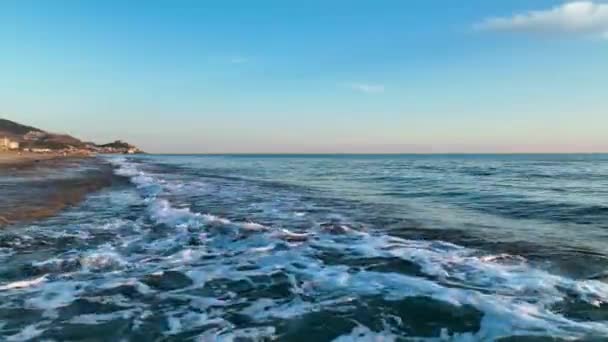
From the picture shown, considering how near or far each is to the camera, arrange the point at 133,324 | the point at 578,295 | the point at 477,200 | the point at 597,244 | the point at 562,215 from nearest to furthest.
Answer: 1. the point at 133,324
2. the point at 578,295
3. the point at 597,244
4. the point at 562,215
5. the point at 477,200

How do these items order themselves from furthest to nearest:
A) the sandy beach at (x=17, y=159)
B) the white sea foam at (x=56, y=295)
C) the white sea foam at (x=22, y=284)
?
the sandy beach at (x=17, y=159) → the white sea foam at (x=22, y=284) → the white sea foam at (x=56, y=295)

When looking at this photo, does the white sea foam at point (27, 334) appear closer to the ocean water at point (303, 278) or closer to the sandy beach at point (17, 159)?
the ocean water at point (303, 278)

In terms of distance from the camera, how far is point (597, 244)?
965cm

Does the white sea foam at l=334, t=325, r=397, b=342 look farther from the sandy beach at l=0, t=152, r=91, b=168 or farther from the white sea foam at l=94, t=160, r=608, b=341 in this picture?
the sandy beach at l=0, t=152, r=91, b=168

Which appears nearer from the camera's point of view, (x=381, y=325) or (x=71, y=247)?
(x=381, y=325)

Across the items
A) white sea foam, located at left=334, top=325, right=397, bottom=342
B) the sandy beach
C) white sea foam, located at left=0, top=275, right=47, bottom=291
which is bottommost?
white sea foam, located at left=334, top=325, right=397, bottom=342

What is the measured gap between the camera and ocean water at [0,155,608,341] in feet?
16.4

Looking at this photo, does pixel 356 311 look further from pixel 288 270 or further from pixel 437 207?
pixel 437 207

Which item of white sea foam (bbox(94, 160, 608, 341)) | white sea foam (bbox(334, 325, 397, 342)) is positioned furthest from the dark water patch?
white sea foam (bbox(334, 325, 397, 342))

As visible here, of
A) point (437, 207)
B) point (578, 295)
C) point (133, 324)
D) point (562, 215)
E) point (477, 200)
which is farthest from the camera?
point (477, 200)

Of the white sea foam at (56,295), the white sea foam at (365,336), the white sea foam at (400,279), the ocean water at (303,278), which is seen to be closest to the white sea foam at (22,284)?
the ocean water at (303,278)

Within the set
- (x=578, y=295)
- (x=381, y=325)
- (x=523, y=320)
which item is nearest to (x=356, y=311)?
(x=381, y=325)

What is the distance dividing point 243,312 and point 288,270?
202 cm

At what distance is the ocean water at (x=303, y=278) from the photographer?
501 cm
